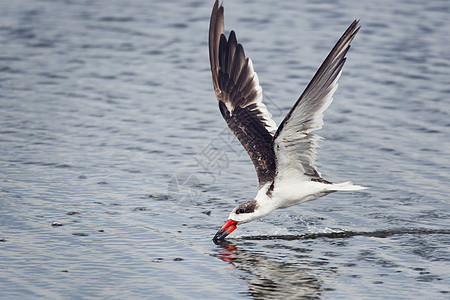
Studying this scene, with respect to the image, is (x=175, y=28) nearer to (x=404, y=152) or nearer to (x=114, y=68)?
(x=114, y=68)

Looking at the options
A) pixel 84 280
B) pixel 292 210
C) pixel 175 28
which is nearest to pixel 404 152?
pixel 292 210

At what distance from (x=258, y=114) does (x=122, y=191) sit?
80.1 inches

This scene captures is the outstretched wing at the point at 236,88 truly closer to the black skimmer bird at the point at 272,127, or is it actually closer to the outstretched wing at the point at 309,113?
the black skimmer bird at the point at 272,127

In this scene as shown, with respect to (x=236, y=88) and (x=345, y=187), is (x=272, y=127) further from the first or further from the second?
(x=345, y=187)

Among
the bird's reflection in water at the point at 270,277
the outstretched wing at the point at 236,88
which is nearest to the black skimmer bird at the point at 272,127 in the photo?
the outstretched wing at the point at 236,88

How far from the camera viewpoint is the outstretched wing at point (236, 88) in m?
9.33

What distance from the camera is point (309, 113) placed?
7812mm

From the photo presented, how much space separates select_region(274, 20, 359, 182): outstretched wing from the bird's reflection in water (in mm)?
1133

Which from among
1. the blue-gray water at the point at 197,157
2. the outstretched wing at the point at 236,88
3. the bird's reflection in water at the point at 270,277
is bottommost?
the bird's reflection in water at the point at 270,277

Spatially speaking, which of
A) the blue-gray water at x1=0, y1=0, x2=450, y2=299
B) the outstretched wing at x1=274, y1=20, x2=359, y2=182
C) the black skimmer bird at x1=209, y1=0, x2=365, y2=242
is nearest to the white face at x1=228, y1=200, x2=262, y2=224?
the black skimmer bird at x1=209, y1=0, x2=365, y2=242

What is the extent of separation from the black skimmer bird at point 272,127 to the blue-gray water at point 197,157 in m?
0.46

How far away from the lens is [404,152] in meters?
11.2

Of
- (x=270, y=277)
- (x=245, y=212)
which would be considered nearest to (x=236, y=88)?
(x=245, y=212)

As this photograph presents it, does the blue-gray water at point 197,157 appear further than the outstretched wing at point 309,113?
Yes
